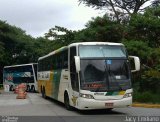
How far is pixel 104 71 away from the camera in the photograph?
18.5 metres

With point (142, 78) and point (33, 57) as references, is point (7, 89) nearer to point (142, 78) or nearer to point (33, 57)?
point (33, 57)

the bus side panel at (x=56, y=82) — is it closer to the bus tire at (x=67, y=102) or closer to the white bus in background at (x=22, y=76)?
the bus tire at (x=67, y=102)

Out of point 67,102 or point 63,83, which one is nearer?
point 67,102

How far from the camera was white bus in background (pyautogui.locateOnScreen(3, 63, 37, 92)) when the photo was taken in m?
48.3

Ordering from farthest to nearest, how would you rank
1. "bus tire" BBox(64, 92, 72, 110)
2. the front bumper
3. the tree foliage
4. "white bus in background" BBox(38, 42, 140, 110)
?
the tree foliage < "bus tire" BBox(64, 92, 72, 110) < "white bus in background" BBox(38, 42, 140, 110) < the front bumper

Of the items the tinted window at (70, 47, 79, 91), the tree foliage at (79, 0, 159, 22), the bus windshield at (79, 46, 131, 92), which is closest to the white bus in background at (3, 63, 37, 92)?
the tree foliage at (79, 0, 159, 22)

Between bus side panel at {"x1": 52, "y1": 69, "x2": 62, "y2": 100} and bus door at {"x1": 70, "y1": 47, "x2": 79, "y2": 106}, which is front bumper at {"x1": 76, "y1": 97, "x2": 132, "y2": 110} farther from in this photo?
bus side panel at {"x1": 52, "y1": 69, "x2": 62, "y2": 100}

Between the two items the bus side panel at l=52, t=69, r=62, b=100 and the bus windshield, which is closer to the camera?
the bus windshield

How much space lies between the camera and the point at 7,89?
2073 inches

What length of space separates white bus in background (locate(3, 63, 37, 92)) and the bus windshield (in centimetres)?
2944

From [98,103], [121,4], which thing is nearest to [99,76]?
[98,103]

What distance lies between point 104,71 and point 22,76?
3297cm

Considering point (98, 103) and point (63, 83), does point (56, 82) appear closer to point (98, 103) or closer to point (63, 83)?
point (63, 83)

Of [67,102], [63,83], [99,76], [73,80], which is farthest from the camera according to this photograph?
[63,83]
